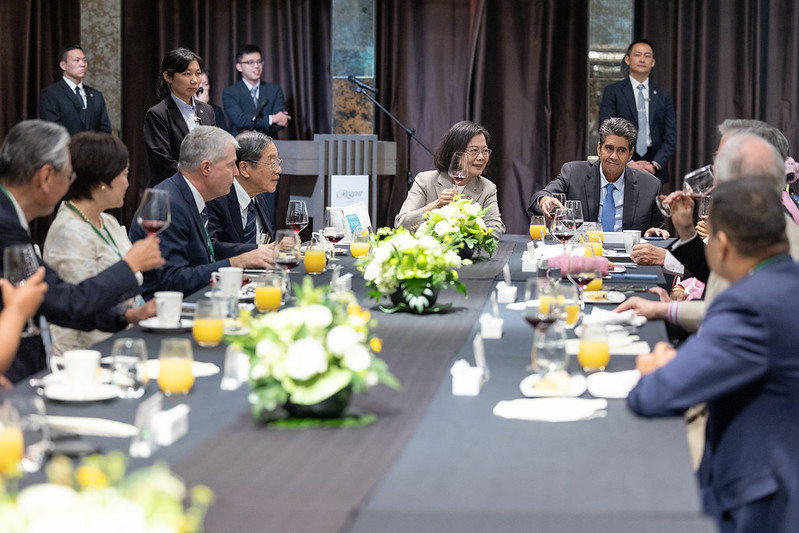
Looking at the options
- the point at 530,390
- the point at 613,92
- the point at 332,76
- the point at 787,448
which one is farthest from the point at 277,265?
the point at 332,76

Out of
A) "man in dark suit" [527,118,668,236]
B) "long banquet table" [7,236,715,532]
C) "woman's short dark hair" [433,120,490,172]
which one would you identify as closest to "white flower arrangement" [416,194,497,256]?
"woman's short dark hair" [433,120,490,172]

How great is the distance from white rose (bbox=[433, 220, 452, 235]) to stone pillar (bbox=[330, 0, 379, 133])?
5.09m

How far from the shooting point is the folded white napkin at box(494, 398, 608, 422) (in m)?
2.07

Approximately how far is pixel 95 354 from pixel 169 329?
67 cm

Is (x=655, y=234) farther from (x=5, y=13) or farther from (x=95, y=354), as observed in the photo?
(x=5, y=13)

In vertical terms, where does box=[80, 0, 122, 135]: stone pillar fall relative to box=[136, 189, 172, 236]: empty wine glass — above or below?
above

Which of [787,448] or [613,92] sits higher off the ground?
[613,92]

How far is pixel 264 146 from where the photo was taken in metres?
5.04

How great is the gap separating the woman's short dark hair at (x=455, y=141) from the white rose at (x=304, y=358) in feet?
12.9

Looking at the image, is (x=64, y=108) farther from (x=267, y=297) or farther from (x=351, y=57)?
(x=267, y=297)

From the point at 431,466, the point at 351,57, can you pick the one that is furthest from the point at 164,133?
the point at 431,466

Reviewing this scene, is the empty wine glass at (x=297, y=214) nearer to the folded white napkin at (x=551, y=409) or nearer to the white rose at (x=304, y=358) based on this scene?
the folded white napkin at (x=551, y=409)

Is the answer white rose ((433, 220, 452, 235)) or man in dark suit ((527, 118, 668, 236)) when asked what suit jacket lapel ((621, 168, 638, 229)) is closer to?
man in dark suit ((527, 118, 668, 236))

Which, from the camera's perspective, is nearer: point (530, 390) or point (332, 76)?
point (530, 390)
